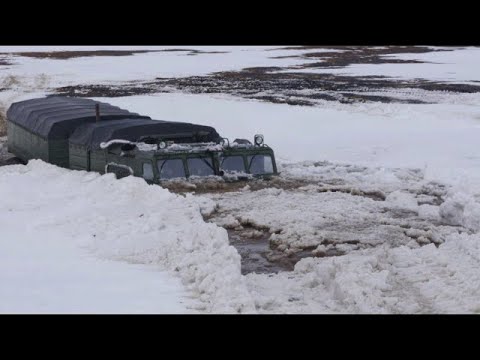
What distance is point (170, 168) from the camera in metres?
15.5

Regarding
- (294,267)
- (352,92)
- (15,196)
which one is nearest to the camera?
(294,267)

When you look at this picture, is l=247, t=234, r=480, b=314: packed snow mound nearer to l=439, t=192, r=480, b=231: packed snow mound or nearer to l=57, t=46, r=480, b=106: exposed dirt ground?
l=439, t=192, r=480, b=231: packed snow mound

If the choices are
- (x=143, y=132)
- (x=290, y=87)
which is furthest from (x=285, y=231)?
(x=290, y=87)

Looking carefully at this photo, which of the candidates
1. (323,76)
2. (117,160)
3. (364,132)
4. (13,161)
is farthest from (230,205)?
(323,76)

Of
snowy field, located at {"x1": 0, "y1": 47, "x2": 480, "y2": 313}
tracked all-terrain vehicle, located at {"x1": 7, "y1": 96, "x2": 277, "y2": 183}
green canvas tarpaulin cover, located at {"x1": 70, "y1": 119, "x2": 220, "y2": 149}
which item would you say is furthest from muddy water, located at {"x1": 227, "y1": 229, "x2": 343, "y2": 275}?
green canvas tarpaulin cover, located at {"x1": 70, "y1": 119, "x2": 220, "y2": 149}

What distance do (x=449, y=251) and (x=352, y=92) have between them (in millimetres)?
23146

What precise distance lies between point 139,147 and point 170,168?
0.86 meters

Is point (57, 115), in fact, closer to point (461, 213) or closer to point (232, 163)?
point (232, 163)

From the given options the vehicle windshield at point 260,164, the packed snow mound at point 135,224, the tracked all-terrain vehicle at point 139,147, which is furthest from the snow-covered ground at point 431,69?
the packed snow mound at point 135,224

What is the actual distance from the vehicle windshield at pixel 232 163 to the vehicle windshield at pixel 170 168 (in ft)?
2.81

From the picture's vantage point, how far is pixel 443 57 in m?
53.5

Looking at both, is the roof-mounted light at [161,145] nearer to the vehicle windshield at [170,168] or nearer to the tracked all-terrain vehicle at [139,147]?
the tracked all-terrain vehicle at [139,147]

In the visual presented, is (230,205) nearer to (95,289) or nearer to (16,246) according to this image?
(16,246)

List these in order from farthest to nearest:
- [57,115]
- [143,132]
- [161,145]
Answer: [57,115]
[143,132]
[161,145]
